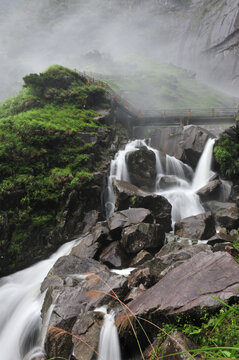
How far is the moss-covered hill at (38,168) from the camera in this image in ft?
29.5

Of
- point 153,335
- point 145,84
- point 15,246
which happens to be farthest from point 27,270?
point 145,84

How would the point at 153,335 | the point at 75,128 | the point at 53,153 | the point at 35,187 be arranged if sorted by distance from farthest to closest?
the point at 75,128
the point at 53,153
the point at 35,187
the point at 153,335


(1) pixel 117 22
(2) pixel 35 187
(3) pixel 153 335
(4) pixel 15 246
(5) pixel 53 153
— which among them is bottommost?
(4) pixel 15 246

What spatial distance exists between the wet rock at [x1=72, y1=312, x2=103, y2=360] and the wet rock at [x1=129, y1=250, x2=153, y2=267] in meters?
3.05

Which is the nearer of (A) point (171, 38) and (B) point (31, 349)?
(B) point (31, 349)

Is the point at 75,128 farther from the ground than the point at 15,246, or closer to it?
farther from the ground

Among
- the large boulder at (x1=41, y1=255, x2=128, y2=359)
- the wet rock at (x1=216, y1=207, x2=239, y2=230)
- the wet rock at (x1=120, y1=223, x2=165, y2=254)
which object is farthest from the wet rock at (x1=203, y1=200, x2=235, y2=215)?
the large boulder at (x1=41, y1=255, x2=128, y2=359)

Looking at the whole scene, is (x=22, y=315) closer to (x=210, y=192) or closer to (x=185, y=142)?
(x=210, y=192)

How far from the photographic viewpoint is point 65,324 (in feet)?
15.1

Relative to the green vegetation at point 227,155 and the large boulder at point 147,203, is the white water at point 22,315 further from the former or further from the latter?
the green vegetation at point 227,155

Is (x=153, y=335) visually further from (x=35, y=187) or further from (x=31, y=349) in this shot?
(x=35, y=187)

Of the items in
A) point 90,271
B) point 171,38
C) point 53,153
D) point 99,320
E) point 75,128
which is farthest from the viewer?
point 171,38

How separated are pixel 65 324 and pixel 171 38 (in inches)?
3329

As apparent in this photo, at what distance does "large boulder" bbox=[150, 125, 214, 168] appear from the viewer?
643 inches
